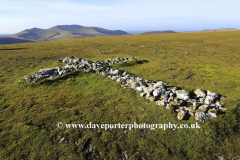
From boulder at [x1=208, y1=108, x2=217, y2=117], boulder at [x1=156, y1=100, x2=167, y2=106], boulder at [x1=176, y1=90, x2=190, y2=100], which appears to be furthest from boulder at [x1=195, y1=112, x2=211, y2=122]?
boulder at [x1=156, y1=100, x2=167, y2=106]

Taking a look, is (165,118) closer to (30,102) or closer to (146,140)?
(146,140)

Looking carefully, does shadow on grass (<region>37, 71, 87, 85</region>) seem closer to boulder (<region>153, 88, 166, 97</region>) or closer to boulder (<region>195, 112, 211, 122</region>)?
boulder (<region>153, 88, 166, 97</region>)

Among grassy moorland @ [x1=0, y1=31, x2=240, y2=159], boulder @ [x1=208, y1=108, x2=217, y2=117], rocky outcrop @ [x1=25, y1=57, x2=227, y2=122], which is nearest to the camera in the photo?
grassy moorland @ [x1=0, y1=31, x2=240, y2=159]

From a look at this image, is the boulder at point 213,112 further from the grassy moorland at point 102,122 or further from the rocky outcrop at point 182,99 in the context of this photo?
the grassy moorland at point 102,122

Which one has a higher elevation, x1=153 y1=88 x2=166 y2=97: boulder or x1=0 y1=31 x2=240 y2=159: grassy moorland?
x1=153 y1=88 x2=166 y2=97: boulder

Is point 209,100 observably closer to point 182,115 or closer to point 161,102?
point 182,115

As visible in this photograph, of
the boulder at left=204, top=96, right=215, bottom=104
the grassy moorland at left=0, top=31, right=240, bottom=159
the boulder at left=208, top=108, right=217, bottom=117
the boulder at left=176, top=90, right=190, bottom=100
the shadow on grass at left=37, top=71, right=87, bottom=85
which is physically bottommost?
the grassy moorland at left=0, top=31, right=240, bottom=159

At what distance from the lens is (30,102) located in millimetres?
15117

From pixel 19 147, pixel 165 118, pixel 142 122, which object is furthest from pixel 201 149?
pixel 19 147

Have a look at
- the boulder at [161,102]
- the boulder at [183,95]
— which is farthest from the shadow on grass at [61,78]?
the boulder at [183,95]

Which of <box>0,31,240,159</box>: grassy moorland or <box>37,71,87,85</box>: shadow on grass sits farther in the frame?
<box>37,71,87,85</box>: shadow on grass

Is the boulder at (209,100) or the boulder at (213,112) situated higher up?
the boulder at (209,100)

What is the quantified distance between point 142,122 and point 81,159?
5943 mm

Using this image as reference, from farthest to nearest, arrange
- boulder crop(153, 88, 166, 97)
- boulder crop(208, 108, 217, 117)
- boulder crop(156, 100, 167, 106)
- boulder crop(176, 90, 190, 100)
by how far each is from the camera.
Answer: boulder crop(153, 88, 166, 97) → boulder crop(176, 90, 190, 100) → boulder crop(156, 100, 167, 106) → boulder crop(208, 108, 217, 117)
